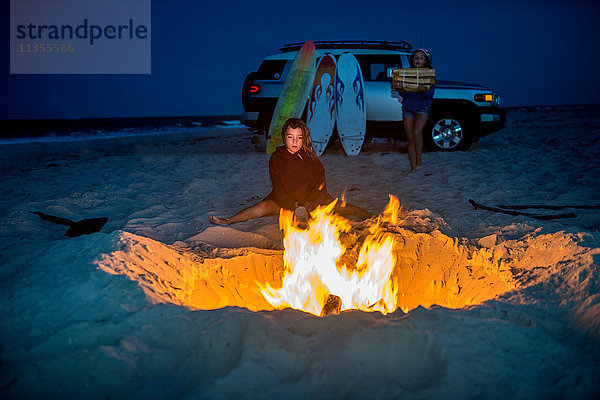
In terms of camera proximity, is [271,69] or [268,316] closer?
[268,316]

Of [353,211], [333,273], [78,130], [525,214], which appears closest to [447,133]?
[525,214]

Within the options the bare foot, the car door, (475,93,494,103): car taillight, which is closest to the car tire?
(475,93,494,103): car taillight

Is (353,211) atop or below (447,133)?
below

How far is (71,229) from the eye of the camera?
3.38 metres

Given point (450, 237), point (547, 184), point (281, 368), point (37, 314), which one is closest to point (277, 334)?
point (281, 368)

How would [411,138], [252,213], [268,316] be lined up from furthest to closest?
[411,138]
[252,213]
[268,316]

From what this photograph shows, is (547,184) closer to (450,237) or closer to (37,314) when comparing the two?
(450,237)

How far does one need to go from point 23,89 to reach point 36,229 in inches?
1427

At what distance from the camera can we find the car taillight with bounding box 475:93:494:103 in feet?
24.6

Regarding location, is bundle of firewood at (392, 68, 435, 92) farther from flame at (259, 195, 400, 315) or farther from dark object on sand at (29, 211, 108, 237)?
dark object on sand at (29, 211, 108, 237)

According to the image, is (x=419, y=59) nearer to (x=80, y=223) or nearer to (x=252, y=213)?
(x=252, y=213)

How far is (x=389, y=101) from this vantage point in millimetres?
7656

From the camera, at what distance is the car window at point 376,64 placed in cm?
776

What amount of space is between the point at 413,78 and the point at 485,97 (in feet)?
9.35
